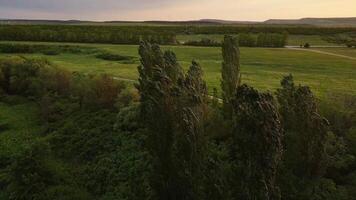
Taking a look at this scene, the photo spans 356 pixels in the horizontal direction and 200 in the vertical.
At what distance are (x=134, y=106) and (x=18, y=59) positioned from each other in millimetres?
33384

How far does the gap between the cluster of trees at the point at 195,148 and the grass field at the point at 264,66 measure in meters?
17.5

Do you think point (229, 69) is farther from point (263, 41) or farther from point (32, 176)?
point (263, 41)

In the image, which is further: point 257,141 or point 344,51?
point 344,51

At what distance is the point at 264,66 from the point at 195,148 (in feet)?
169

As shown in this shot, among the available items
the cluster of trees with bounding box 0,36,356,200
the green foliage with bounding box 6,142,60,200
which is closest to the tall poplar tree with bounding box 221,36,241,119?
the cluster of trees with bounding box 0,36,356,200

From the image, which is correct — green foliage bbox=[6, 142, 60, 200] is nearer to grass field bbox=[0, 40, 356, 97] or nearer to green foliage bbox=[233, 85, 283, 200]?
green foliage bbox=[233, 85, 283, 200]

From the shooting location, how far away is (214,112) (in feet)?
114

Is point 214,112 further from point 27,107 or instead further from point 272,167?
point 27,107

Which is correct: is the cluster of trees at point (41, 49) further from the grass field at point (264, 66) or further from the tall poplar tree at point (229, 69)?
the tall poplar tree at point (229, 69)

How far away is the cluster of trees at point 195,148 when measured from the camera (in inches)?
830

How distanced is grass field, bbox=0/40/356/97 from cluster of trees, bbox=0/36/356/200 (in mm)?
17505

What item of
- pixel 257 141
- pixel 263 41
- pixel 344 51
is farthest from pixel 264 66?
pixel 257 141

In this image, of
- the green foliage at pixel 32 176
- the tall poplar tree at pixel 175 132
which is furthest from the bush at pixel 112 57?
the tall poplar tree at pixel 175 132

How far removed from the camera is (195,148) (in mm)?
25078
